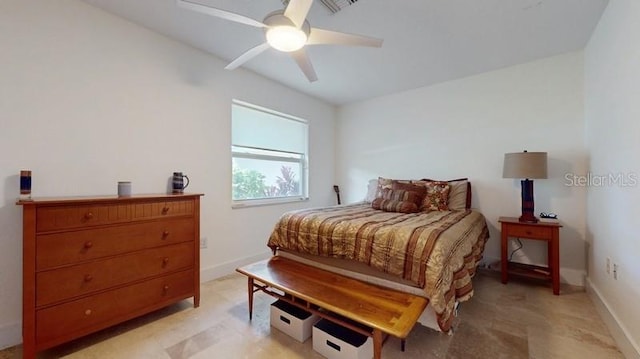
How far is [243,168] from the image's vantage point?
3170 millimetres

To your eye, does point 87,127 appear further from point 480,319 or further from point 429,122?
point 429,122

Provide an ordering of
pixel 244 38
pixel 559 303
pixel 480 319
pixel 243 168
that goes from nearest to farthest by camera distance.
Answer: pixel 480 319
pixel 559 303
pixel 244 38
pixel 243 168

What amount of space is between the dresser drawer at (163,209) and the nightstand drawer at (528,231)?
3.02 m

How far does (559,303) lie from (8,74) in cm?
447

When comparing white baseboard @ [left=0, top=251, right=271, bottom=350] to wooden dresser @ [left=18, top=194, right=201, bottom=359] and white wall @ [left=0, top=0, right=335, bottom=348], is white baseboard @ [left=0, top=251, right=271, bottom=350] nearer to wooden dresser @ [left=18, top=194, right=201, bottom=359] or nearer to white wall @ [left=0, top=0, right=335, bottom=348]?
white wall @ [left=0, top=0, right=335, bottom=348]

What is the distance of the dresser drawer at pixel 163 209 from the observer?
1.87 m

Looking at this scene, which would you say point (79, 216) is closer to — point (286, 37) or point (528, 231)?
point (286, 37)

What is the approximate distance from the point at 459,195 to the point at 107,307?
3.38 meters

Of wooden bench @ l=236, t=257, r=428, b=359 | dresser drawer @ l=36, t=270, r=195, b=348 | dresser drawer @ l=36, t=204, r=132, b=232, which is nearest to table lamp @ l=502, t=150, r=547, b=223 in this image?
wooden bench @ l=236, t=257, r=428, b=359

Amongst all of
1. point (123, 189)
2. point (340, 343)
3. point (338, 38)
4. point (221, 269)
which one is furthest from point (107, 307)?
point (338, 38)

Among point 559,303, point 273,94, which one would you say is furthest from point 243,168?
point 559,303

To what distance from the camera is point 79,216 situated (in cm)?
161

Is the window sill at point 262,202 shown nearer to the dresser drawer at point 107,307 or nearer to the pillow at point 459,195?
the dresser drawer at point 107,307

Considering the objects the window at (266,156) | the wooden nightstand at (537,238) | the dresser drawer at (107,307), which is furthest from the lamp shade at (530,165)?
the dresser drawer at (107,307)
